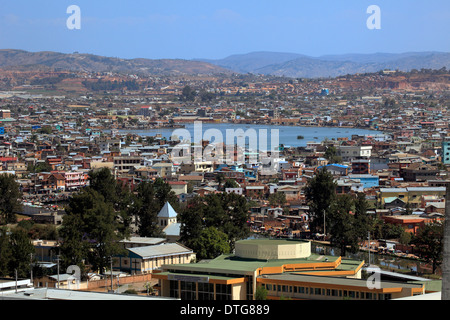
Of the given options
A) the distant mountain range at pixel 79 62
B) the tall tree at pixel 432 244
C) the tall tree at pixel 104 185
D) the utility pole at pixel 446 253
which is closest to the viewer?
the utility pole at pixel 446 253

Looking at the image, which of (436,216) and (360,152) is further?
(360,152)

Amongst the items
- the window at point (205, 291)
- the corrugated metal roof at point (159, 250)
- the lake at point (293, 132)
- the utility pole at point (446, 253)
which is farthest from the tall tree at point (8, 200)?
the lake at point (293, 132)

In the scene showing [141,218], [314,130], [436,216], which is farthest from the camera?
[314,130]

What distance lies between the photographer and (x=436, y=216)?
55.0 feet

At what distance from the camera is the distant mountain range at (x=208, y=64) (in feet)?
382

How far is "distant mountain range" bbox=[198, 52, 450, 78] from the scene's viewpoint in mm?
129625

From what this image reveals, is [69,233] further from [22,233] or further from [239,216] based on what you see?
[239,216]

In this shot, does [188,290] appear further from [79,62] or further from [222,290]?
[79,62]

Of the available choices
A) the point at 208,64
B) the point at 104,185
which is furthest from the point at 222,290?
the point at 208,64

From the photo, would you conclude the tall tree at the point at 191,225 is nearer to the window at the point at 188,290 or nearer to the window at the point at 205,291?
the window at the point at 188,290

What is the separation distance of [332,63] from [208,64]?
25.1 metres

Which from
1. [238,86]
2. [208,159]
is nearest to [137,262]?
[208,159]

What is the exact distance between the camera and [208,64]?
147875mm

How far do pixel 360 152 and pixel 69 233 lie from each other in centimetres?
2088
